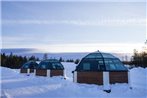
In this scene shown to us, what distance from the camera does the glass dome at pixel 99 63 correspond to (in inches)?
898

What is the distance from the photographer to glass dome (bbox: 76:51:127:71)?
22.8m

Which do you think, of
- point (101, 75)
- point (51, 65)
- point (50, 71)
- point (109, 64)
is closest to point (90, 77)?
point (101, 75)

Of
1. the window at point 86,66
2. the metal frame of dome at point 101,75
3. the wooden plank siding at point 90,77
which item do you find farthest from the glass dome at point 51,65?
the window at point 86,66

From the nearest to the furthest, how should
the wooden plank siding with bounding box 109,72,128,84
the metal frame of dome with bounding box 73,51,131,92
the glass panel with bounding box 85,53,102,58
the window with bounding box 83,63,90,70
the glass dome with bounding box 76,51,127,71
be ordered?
the metal frame of dome with bounding box 73,51,131,92
the wooden plank siding with bounding box 109,72,128,84
the glass dome with bounding box 76,51,127,71
the window with bounding box 83,63,90,70
the glass panel with bounding box 85,53,102,58

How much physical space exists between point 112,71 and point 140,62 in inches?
1863

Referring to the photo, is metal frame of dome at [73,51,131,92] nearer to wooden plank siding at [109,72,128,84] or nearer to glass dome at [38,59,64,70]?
wooden plank siding at [109,72,128,84]

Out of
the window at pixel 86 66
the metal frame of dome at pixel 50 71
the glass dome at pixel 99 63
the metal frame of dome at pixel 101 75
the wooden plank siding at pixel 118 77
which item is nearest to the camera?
the metal frame of dome at pixel 101 75

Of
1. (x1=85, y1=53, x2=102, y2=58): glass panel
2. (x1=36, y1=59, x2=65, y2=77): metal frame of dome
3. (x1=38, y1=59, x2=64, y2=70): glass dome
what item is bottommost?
(x1=36, y1=59, x2=65, y2=77): metal frame of dome

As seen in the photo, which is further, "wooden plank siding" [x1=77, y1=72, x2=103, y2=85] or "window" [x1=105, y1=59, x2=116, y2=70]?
"window" [x1=105, y1=59, x2=116, y2=70]

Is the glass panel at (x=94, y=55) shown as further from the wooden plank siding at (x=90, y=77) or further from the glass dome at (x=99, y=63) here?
the wooden plank siding at (x=90, y=77)

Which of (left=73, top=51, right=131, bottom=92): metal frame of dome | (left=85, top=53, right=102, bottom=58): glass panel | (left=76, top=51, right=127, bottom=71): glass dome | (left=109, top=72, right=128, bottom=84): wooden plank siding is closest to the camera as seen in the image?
(left=73, top=51, right=131, bottom=92): metal frame of dome

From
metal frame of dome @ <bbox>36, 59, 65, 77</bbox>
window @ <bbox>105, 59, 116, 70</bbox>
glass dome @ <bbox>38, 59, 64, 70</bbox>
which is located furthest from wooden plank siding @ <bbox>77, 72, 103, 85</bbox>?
glass dome @ <bbox>38, 59, 64, 70</bbox>

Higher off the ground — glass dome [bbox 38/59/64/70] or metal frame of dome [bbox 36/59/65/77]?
glass dome [bbox 38/59/64/70]

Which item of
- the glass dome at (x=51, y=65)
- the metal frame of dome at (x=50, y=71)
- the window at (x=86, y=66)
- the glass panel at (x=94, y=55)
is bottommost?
the metal frame of dome at (x=50, y=71)
